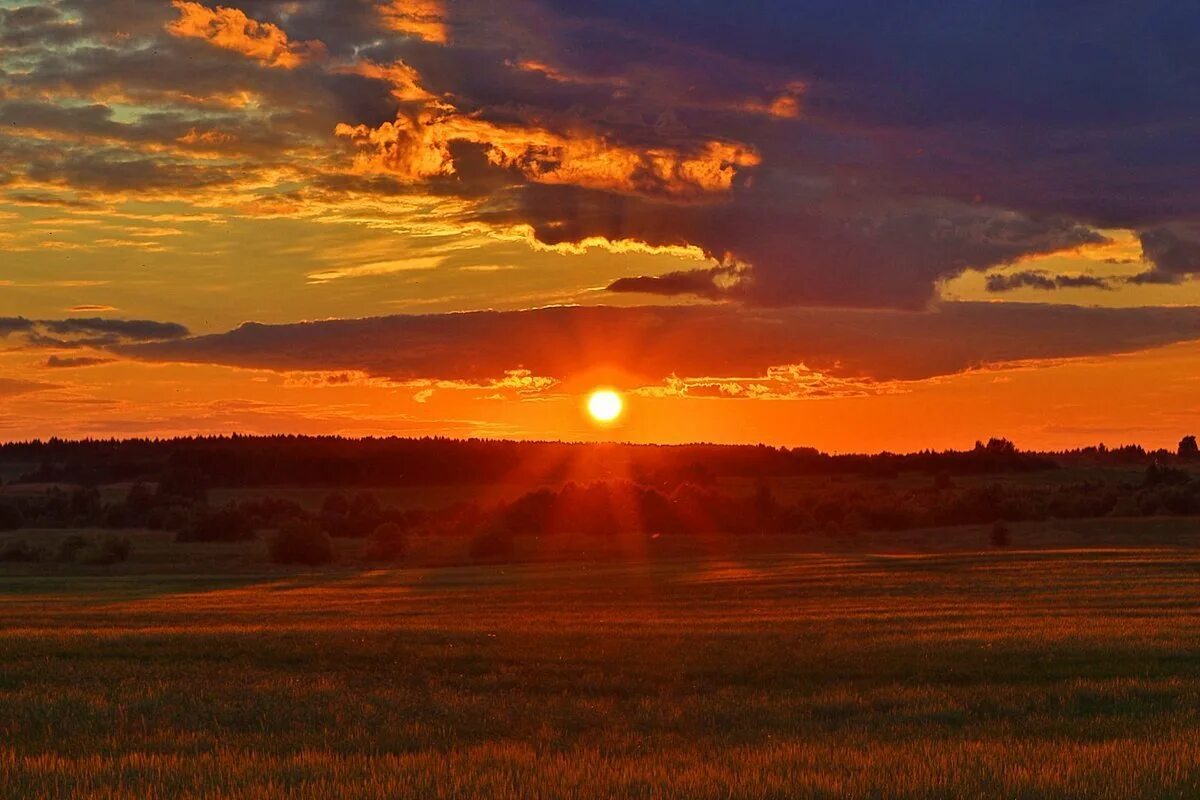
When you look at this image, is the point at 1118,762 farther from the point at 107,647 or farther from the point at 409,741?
the point at 107,647

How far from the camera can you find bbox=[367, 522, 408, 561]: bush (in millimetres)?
95125

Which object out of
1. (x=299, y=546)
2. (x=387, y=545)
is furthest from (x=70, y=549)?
(x=387, y=545)

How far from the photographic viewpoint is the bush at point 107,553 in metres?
88.6

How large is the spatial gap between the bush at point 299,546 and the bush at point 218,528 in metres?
22.4

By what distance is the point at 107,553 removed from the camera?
89.1 metres

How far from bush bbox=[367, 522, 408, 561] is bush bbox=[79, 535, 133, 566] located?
17.3 metres

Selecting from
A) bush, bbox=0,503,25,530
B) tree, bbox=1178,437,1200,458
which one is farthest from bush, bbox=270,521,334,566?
tree, bbox=1178,437,1200,458

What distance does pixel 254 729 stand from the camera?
682 inches

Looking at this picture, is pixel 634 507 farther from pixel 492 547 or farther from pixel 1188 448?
pixel 1188 448

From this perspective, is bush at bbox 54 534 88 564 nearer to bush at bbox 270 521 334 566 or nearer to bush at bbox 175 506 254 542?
bush at bbox 270 521 334 566

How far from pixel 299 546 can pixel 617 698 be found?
7462 cm

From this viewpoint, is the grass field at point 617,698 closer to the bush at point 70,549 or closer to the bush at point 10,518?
the bush at point 70,549

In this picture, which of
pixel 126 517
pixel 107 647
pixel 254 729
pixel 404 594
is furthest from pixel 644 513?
pixel 254 729

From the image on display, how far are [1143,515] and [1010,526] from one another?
16460 mm
